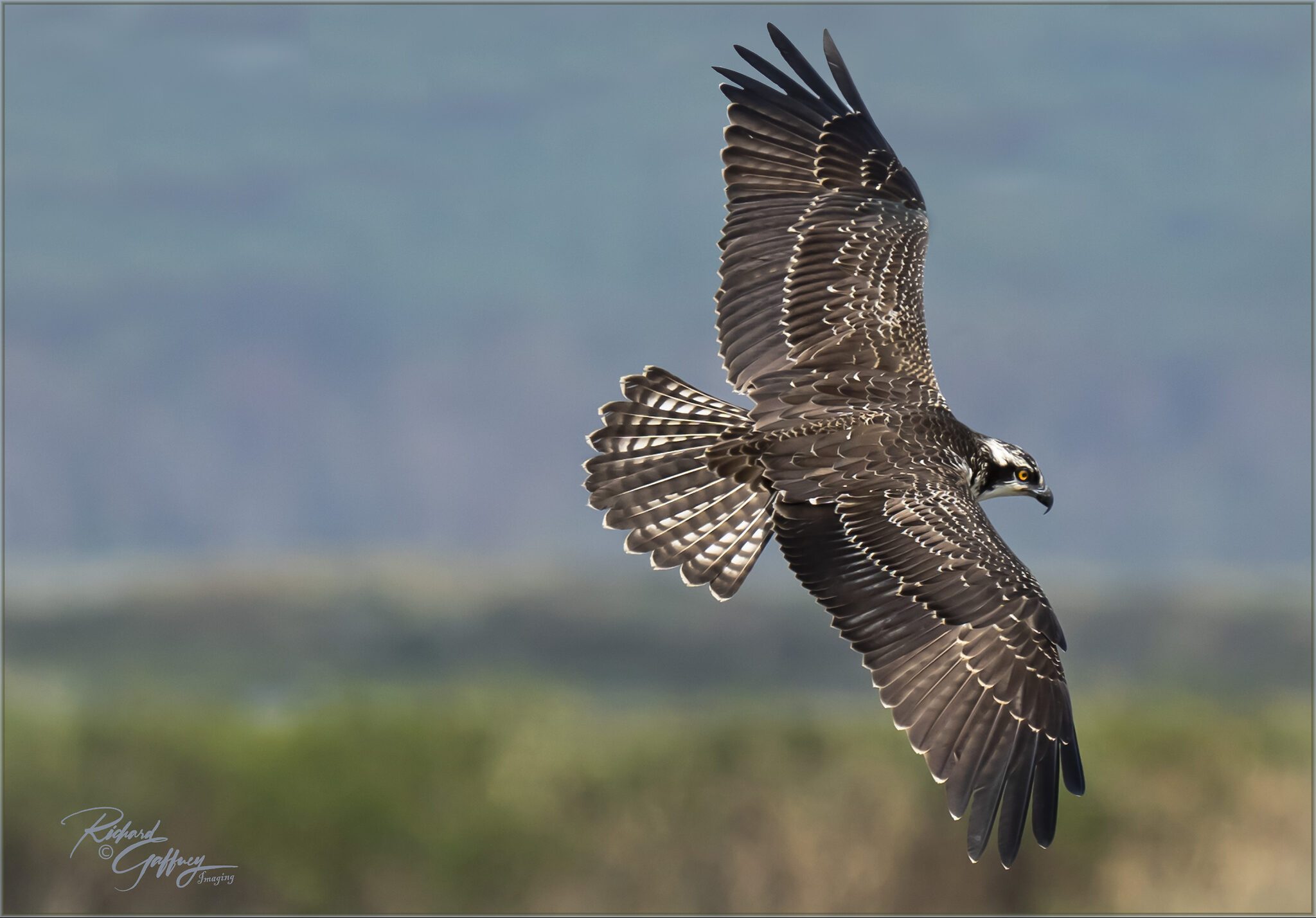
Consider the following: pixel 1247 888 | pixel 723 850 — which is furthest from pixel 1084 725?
pixel 723 850

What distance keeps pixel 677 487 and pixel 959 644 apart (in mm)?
1891

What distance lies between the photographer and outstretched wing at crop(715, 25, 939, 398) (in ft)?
28.8

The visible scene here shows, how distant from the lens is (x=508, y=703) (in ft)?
91.4

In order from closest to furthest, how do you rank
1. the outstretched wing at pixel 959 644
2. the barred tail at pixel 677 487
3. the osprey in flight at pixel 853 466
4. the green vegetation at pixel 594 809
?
the outstretched wing at pixel 959 644
the osprey in flight at pixel 853 466
the barred tail at pixel 677 487
the green vegetation at pixel 594 809

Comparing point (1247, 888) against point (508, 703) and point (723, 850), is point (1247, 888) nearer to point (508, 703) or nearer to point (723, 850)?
point (723, 850)

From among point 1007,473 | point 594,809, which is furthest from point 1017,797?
point 594,809

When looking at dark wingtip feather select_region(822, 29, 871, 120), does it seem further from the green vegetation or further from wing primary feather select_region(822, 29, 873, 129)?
the green vegetation

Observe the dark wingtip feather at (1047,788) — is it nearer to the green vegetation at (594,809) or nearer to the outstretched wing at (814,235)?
the outstretched wing at (814,235)

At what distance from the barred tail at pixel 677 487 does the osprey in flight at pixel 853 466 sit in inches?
0.4

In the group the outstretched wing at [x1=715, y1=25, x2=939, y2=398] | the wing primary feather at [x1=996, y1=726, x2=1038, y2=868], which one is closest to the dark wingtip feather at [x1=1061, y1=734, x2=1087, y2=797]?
the wing primary feather at [x1=996, y1=726, x2=1038, y2=868]

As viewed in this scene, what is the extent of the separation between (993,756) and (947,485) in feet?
4.69

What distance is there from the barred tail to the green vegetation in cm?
1415

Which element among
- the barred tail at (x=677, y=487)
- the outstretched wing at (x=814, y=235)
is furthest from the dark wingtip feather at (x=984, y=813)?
the outstretched wing at (x=814, y=235)

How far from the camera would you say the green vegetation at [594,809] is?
2305cm
